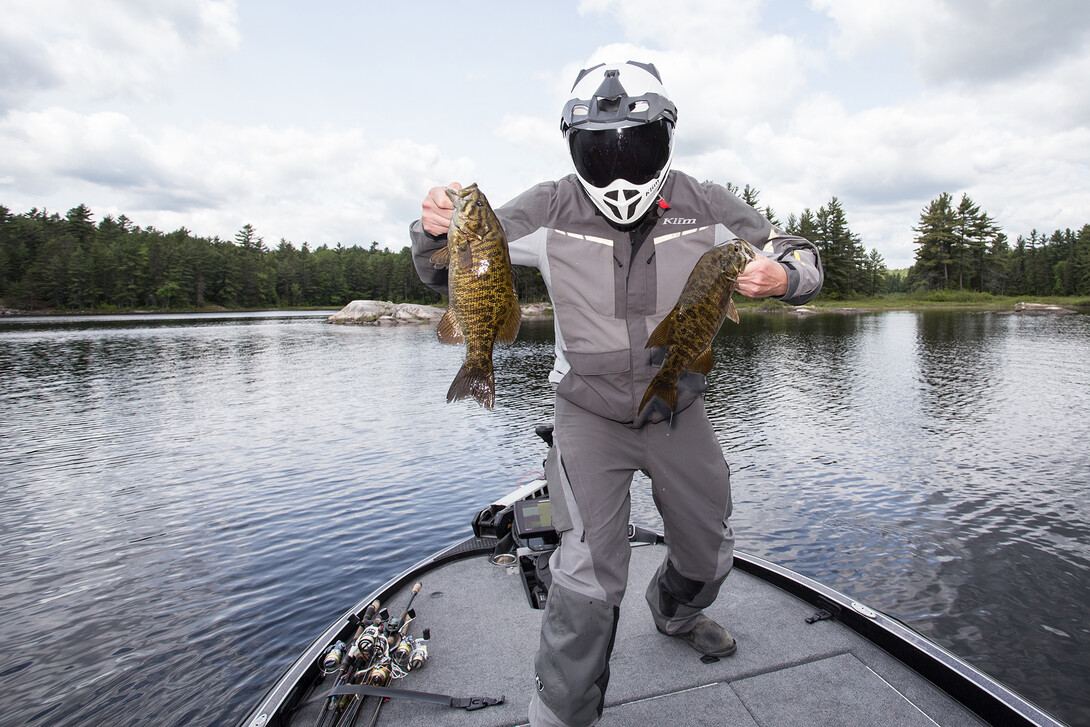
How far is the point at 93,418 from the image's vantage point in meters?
22.7

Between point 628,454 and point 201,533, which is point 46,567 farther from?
point 628,454

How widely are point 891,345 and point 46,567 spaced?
144 ft

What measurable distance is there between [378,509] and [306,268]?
152394 mm

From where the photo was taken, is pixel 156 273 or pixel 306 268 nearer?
pixel 156 273

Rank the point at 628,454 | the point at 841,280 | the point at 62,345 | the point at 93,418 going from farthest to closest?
1. the point at 841,280
2. the point at 62,345
3. the point at 93,418
4. the point at 628,454

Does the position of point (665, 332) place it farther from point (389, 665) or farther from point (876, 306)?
point (876, 306)

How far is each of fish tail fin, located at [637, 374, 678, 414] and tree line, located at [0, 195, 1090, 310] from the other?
65.6 m

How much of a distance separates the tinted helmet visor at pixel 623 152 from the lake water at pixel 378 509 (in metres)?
7.13

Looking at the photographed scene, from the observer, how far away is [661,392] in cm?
368

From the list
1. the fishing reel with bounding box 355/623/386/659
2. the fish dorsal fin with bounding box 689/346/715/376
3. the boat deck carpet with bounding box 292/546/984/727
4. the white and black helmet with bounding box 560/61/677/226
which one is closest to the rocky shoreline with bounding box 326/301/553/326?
the boat deck carpet with bounding box 292/546/984/727

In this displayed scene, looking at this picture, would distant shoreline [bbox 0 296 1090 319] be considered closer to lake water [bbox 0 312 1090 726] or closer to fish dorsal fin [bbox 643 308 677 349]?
lake water [bbox 0 312 1090 726]

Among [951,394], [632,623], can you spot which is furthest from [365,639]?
[951,394]

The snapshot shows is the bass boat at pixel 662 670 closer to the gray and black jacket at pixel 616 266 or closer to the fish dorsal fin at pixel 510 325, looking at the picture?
the gray and black jacket at pixel 616 266

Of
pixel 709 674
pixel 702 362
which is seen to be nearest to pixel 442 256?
pixel 702 362
